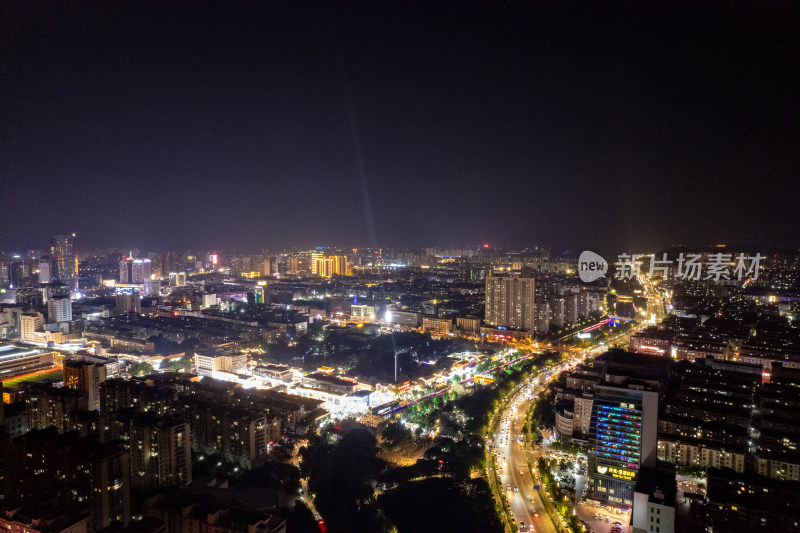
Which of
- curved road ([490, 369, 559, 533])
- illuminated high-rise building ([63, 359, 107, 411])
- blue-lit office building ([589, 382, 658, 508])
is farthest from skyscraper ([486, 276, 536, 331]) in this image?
illuminated high-rise building ([63, 359, 107, 411])

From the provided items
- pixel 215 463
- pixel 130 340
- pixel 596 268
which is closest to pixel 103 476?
pixel 215 463

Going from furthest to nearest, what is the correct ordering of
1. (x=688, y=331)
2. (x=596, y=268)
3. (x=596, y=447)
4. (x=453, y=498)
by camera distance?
(x=596, y=268) < (x=688, y=331) < (x=596, y=447) < (x=453, y=498)

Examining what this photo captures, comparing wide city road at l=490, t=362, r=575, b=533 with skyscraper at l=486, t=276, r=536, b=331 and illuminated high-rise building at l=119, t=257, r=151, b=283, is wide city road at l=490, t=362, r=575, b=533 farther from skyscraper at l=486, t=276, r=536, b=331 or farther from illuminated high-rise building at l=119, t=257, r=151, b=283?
illuminated high-rise building at l=119, t=257, r=151, b=283

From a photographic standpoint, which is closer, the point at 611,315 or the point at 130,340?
the point at 130,340

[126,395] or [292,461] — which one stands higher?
[126,395]

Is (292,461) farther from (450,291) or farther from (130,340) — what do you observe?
(450,291)

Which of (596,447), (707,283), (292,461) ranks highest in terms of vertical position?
(707,283)
